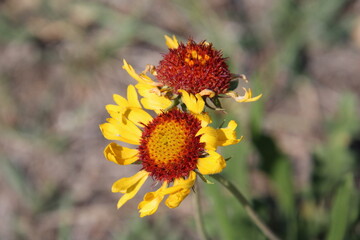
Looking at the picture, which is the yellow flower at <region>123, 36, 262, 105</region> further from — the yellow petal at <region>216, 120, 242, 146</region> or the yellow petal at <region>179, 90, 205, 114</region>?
the yellow petal at <region>216, 120, 242, 146</region>

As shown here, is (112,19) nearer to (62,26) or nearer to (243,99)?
(62,26)

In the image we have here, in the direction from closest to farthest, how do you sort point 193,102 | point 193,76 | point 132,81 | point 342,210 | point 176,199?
point 176,199 < point 193,102 < point 193,76 < point 342,210 < point 132,81

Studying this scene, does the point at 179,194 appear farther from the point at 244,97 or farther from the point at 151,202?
the point at 244,97

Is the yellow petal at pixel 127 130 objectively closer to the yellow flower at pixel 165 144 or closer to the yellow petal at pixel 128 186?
the yellow flower at pixel 165 144

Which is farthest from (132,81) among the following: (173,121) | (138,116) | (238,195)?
(238,195)

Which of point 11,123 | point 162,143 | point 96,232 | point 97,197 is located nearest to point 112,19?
point 11,123

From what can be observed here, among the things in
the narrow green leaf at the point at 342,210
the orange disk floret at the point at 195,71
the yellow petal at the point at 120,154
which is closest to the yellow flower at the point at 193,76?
the orange disk floret at the point at 195,71

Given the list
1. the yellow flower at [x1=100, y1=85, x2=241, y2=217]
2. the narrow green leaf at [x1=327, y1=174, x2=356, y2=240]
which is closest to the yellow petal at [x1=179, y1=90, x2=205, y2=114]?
the yellow flower at [x1=100, y1=85, x2=241, y2=217]
